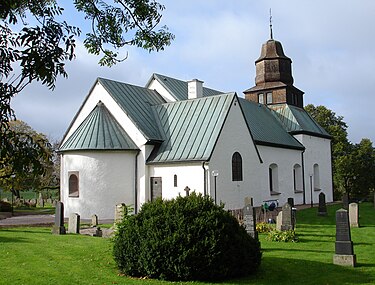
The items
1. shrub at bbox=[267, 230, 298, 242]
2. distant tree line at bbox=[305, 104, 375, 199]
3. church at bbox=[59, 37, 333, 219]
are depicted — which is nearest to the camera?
shrub at bbox=[267, 230, 298, 242]

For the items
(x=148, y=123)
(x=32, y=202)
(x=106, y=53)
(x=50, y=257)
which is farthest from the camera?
(x=32, y=202)

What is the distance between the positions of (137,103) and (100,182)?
6.11 m

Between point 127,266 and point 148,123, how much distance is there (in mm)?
17543

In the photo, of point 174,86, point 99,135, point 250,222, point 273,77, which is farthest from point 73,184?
point 273,77

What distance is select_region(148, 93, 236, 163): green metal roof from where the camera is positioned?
954 inches

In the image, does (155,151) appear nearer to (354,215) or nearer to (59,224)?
(59,224)

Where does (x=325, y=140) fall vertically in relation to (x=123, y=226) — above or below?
above

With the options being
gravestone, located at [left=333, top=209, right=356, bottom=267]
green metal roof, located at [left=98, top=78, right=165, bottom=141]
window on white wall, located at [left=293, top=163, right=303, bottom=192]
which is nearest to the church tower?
window on white wall, located at [left=293, top=163, right=303, bottom=192]

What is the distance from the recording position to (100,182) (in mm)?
24812

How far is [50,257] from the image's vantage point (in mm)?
11812

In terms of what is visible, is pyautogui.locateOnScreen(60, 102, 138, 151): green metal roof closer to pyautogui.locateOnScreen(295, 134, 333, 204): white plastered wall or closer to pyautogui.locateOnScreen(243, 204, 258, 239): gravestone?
pyautogui.locateOnScreen(243, 204, 258, 239): gravestone

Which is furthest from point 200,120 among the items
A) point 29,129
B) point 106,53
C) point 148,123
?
point 29,129

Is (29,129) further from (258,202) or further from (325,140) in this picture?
(325,140)

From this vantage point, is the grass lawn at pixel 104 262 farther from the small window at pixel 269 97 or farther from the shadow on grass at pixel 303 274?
the small window at pixel 269 97
